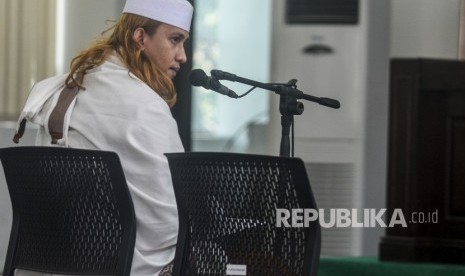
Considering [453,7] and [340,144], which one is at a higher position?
[453,7]

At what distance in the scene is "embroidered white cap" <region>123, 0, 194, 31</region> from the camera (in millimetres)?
2920

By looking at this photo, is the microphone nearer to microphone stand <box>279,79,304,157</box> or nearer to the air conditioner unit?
microphone stand <box>279,79,304,157</box>

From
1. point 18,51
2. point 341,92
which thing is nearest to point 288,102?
point 341,92

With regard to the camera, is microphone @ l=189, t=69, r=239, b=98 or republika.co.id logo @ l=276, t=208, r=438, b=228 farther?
republika.co.id logo @ l=276, t=208, r=438, b=228

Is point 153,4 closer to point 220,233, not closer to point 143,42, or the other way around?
point 143,42

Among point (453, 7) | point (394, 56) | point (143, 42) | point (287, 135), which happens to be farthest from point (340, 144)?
point (143, 42)

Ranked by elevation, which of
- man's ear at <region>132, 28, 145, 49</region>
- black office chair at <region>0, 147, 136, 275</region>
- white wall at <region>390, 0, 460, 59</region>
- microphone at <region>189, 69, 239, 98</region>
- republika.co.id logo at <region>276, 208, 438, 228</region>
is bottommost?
republika.co.id logo at <region>276, 208, 438, 228</region>

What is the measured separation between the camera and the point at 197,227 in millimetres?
2332

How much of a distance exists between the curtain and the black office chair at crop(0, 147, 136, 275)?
2.76 metres

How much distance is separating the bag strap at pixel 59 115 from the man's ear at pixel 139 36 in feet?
0.70

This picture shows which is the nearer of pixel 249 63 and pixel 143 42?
pixel 143 42

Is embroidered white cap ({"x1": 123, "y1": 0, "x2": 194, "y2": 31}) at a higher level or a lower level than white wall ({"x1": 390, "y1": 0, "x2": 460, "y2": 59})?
lower

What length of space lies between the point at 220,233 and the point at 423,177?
2.93m

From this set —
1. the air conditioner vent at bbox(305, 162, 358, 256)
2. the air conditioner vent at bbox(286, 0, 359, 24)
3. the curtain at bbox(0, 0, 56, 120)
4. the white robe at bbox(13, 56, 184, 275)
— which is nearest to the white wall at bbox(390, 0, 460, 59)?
the air conditioner vent at bbox(286, 0, 359, 24)
